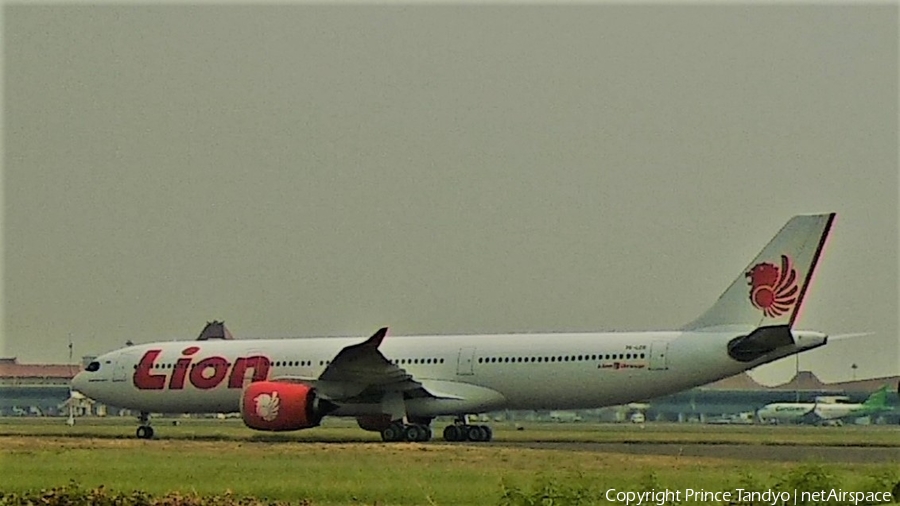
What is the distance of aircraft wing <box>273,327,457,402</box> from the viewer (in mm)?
34000

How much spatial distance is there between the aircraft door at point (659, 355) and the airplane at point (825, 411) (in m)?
34.5

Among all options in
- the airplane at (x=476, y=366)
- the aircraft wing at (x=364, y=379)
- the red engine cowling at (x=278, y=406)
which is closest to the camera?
the airplane at (x=476, y=366)

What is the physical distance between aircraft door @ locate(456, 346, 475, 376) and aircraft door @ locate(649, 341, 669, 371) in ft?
14.4

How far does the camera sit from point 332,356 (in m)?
37.5

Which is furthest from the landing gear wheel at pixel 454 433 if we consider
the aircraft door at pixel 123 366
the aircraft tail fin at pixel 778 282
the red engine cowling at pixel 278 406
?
the aircraft door at pixel 123 366

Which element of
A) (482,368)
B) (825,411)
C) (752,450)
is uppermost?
(825,411)

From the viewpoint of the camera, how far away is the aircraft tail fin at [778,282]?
1302 inches

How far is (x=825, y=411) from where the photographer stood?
70.8 metres

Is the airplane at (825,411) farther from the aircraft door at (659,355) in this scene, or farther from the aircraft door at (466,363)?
the aircraft door at (659,355)

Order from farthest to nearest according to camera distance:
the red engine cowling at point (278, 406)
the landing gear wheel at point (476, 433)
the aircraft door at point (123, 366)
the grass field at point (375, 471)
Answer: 1. the aircraft door at point (123, 366)
2. the landing gear wheel at point (476, 433)
3. the red engine cowling at point (278, 406)
4. the grass field at point (375, 471)

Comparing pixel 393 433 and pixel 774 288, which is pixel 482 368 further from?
pixel 774 288

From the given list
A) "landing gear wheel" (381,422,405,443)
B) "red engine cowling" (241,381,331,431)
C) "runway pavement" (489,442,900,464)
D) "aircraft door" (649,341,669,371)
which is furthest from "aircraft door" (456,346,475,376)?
"aircraft door" (649,341,669,371)

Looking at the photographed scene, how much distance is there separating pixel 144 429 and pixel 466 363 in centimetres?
850

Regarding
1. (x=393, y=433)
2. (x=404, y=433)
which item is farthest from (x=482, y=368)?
(x=393, y=433)
